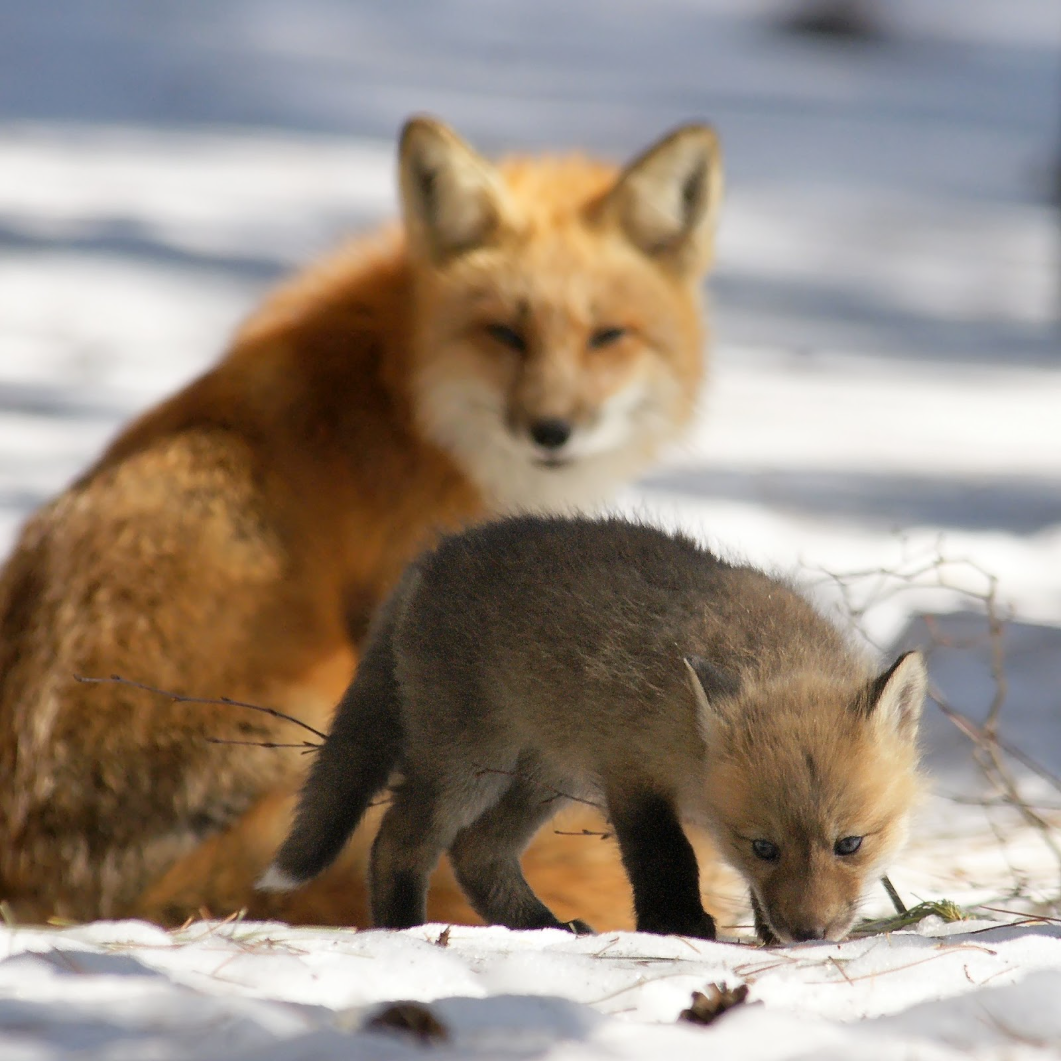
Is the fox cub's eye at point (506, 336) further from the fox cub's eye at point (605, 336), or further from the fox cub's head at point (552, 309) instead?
the fox cub's eye at point (605, 336)

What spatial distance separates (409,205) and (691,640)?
6.89 feet

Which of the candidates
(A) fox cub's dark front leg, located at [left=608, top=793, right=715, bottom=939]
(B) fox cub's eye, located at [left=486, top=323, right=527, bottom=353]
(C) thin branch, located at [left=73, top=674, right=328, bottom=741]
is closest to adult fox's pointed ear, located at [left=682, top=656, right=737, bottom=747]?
(A) fox cub's dark front leg, located at [left=608, top=793, right=715, bottom=939]

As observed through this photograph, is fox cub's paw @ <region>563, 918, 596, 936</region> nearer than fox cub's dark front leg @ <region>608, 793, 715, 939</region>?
No

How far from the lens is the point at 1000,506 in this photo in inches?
253

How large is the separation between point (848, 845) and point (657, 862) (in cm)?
30

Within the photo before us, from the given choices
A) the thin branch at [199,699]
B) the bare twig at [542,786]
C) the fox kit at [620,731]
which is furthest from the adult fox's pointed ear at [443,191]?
the bare twig at [542,786]

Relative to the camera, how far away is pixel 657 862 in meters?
2.36

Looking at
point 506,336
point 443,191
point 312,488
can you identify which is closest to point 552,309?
point 506,336

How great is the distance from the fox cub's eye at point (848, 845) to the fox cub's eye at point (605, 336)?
2.04 metres

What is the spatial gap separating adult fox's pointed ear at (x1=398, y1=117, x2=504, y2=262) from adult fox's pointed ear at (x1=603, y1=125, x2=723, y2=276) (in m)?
0.35

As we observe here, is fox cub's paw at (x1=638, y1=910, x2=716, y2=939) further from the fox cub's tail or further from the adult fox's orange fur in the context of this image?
the adult fox's orange fur

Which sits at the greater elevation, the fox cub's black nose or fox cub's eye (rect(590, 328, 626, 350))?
fox cub's eye (rect(590, 328, 626, 350))

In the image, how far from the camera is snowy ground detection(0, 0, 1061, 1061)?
2105 millimetres

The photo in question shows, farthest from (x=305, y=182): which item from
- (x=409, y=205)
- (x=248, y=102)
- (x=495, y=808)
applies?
(x=495, y=808)
